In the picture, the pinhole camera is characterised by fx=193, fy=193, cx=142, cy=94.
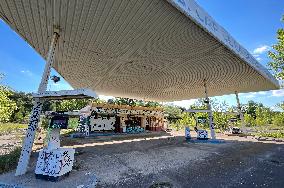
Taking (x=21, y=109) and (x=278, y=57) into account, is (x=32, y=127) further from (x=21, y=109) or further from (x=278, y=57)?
(x=21, y=109)

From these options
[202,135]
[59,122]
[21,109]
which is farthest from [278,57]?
[21,109]

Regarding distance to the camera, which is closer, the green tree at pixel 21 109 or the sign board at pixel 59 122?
the sign board at pixel 59 122

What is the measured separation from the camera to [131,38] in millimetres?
10492

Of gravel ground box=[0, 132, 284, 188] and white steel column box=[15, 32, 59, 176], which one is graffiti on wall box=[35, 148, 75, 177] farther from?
white steel column box=[15, 32, 59, 176]

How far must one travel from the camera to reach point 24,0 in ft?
24.2

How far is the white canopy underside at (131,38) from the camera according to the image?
776cm

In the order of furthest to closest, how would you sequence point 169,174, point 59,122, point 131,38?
point 131,38 < point 169,174 < point 59,122

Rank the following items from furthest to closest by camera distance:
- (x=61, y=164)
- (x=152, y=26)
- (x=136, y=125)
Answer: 1. (x=136, y=125)
2. (x=152, y=26)
3. (x=61, y=164)

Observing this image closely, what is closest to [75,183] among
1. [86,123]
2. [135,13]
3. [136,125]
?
[135,13]

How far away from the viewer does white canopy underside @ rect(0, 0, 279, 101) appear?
25.5 feet

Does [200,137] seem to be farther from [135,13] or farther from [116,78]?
[135,13]

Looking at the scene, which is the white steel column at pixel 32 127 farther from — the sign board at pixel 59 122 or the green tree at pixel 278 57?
the green tree at pixel 278 57

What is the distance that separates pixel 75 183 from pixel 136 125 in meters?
28.6

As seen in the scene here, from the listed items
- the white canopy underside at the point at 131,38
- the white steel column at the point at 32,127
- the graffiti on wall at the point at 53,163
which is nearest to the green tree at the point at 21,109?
the white canopy underside at the point at 131,38
